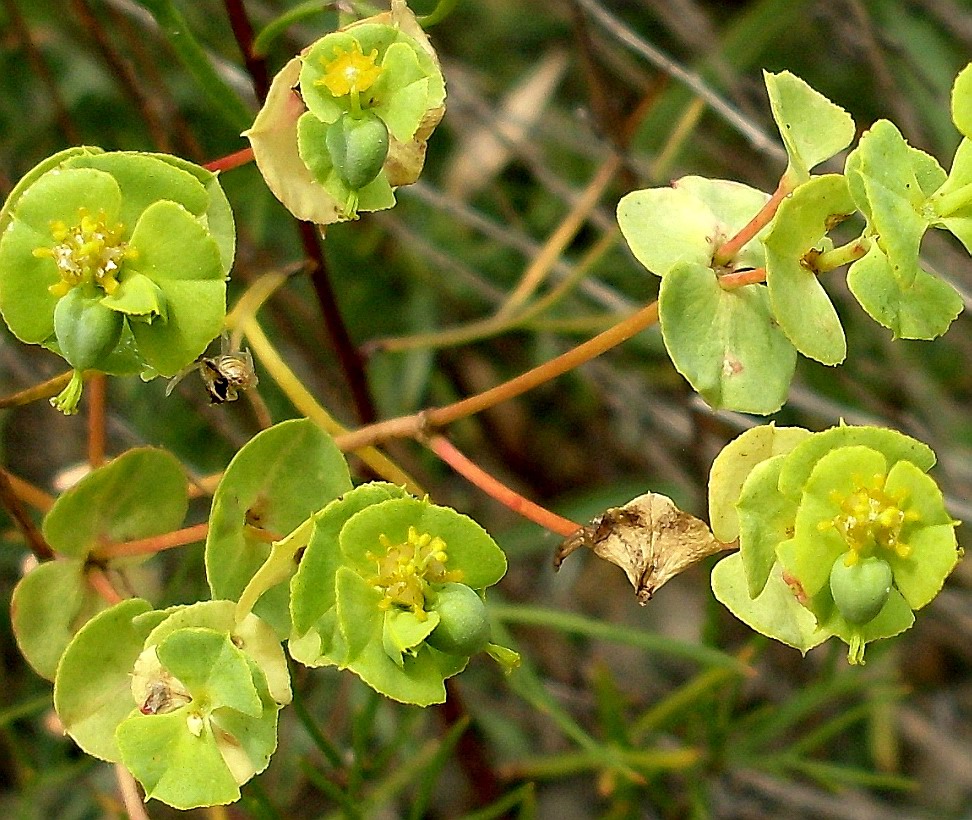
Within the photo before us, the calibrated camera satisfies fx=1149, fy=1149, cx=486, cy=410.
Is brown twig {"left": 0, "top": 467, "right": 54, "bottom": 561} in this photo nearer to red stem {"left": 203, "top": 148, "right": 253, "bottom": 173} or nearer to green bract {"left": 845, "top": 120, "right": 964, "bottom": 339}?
red stem {"left": 203, "top": 148, "right": 253, "bottom": 173}

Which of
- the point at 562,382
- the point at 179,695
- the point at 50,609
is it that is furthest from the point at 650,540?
the point at 562,382

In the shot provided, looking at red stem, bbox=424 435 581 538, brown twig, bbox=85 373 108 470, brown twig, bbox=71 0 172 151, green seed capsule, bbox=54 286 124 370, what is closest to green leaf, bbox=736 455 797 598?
red stem, bbox=424 435 581 538

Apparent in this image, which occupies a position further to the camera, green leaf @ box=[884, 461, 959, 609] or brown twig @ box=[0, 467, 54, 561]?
brown twig @ box=[0, 467, 54, 561]

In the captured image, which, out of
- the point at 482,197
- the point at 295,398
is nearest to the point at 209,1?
the point at 482,197

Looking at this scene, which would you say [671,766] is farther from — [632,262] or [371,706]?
[632,262]

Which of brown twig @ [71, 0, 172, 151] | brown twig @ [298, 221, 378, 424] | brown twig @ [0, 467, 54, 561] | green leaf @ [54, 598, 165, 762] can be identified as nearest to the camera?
green leaf @ [54, 598, 165, 762]
